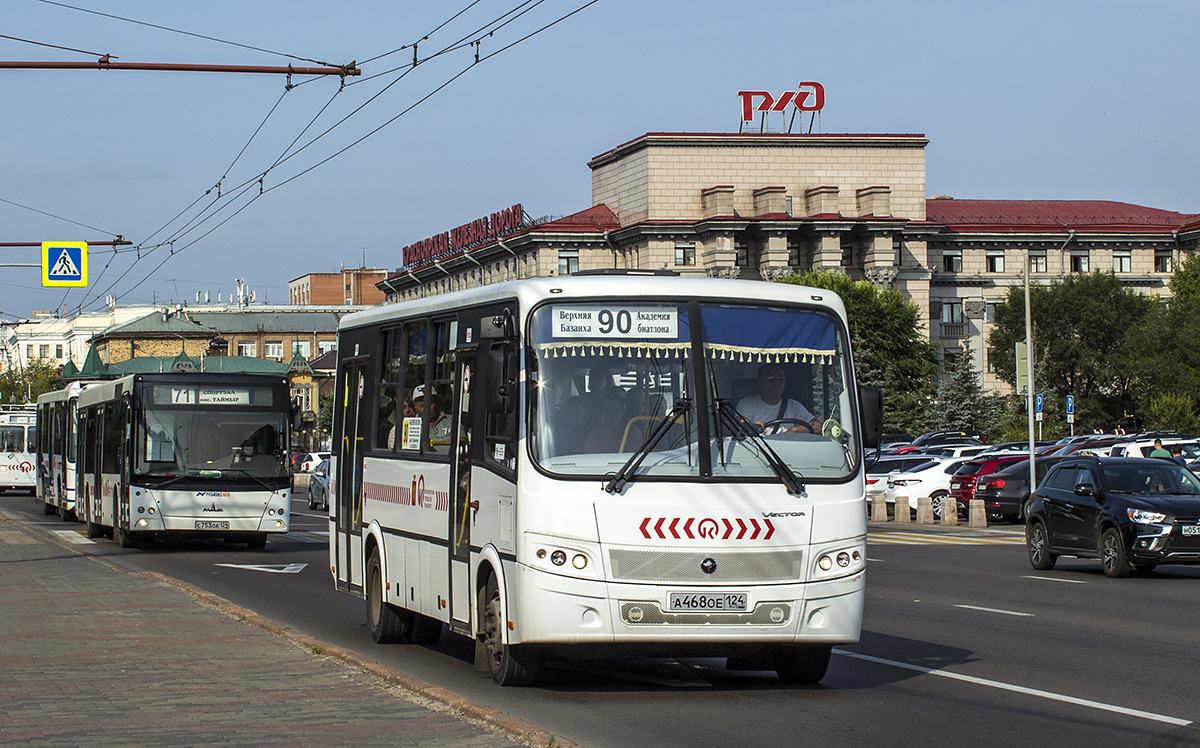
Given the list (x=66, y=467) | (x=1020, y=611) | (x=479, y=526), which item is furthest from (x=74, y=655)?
(x=66, y=467)

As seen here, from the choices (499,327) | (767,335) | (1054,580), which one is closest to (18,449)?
(1054,580)

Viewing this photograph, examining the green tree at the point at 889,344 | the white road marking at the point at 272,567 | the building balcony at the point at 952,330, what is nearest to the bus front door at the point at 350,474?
the white road marking at the point at 272,567

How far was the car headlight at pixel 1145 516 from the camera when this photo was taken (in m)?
20.2

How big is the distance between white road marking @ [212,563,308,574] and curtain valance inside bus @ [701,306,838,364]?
12.7 meters

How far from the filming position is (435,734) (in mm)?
8328

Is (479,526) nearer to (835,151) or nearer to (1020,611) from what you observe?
(1020,611)

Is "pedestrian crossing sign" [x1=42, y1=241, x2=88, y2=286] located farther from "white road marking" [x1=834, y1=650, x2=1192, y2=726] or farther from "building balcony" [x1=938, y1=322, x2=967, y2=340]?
"building balcony" [x1=938, y1=322, x2=967, y2=340]

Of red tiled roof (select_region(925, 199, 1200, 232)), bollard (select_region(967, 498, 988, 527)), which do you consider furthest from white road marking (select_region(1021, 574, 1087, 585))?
red tiled roof (select_region(925, 199, 1200, 232))

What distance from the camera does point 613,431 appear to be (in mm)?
10211

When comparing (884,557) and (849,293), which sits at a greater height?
(849,293)

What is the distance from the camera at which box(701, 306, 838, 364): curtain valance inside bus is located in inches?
Result: 417

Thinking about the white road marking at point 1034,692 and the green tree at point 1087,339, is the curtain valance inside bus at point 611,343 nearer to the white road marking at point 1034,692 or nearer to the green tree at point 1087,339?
the white road marking at point 1034,692

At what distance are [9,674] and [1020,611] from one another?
9.81 meters

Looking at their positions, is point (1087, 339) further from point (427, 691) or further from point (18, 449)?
point (427, 691)
